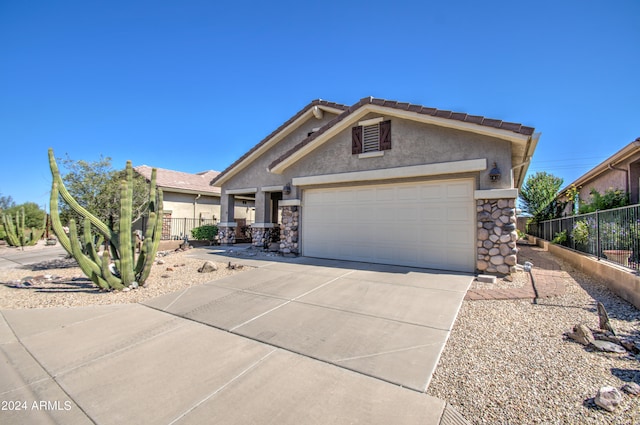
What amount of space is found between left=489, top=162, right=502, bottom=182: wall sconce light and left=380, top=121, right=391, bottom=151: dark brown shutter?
9.46ft

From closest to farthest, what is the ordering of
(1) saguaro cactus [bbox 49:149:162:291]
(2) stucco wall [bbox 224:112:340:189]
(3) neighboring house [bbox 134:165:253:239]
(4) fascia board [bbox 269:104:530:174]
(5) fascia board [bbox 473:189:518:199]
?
(1) saguaro cactus [bbox 49:149:162:291] < (4) fascia board [bbox 269:104:530:174] < (5) fascia board [bbox 473:189:518:199] < (2) stucco wall [bbox 224:112:340:189] < (3) neighboring house [bbox 134:165:253:239]

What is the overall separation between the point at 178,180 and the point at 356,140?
15309 millimetres

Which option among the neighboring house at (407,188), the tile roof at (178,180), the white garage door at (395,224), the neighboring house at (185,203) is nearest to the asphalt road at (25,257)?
the neighboring house at (185,203)

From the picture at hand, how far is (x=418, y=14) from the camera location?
9.09m

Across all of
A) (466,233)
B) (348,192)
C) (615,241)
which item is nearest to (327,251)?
(348,192)

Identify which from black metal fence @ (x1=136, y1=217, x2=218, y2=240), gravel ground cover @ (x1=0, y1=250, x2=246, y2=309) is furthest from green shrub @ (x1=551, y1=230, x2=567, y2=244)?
black metal fence @ (x1=136, y1=217, x2=218, y2=240)

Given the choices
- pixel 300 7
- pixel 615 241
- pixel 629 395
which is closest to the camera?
pixel 629 395

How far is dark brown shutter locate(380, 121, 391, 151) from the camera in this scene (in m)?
8.67

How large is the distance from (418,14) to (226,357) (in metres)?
10.9

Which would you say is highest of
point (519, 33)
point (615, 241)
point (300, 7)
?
point (300, 7)

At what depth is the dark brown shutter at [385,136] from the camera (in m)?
8.67

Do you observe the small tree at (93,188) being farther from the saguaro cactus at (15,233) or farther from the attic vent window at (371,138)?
the saguaro cactus at (15,233)

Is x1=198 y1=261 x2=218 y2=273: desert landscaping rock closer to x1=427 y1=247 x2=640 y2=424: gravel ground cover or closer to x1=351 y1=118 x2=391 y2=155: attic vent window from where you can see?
x1=351 y1=118 x2=391 y2=155: attic vent window

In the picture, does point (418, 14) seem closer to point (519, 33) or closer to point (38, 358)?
point (519, 33)
